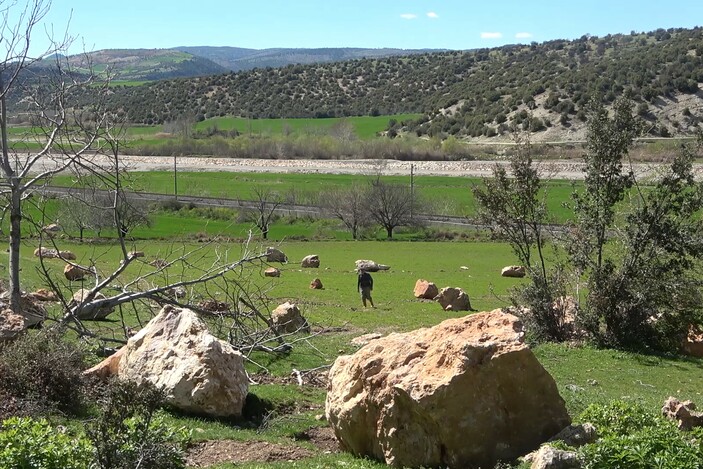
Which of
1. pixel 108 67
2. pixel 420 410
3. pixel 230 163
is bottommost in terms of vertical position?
pixel 230 163

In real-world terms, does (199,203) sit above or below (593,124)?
below

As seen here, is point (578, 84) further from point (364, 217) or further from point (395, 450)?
point (395, 450)

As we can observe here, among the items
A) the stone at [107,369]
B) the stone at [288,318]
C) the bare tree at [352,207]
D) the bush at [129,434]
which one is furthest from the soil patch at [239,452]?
the bare tree at [352,207]

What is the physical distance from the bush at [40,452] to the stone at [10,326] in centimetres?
543

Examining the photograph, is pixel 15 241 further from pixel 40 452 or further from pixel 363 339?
pixel 363 339

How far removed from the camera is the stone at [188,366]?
43.9 ft

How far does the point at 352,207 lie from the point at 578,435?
59.4m

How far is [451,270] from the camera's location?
158 ft

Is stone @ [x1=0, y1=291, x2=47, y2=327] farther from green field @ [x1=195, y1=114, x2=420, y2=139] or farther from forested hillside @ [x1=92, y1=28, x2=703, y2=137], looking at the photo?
green field @ [x1=195, y1=114, x2=420, y2=139]

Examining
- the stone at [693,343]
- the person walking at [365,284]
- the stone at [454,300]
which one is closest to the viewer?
the stone at [693,343]

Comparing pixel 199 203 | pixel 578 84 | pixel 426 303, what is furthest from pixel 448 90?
pixel 426 303

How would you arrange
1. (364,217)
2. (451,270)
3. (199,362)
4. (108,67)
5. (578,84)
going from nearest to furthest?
(199,362), (108,67), (451,270), (364,217), (578,84)

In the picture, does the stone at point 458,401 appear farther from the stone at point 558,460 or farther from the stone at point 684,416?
the stone at point 684,416

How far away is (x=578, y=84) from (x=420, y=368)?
11096 cm
